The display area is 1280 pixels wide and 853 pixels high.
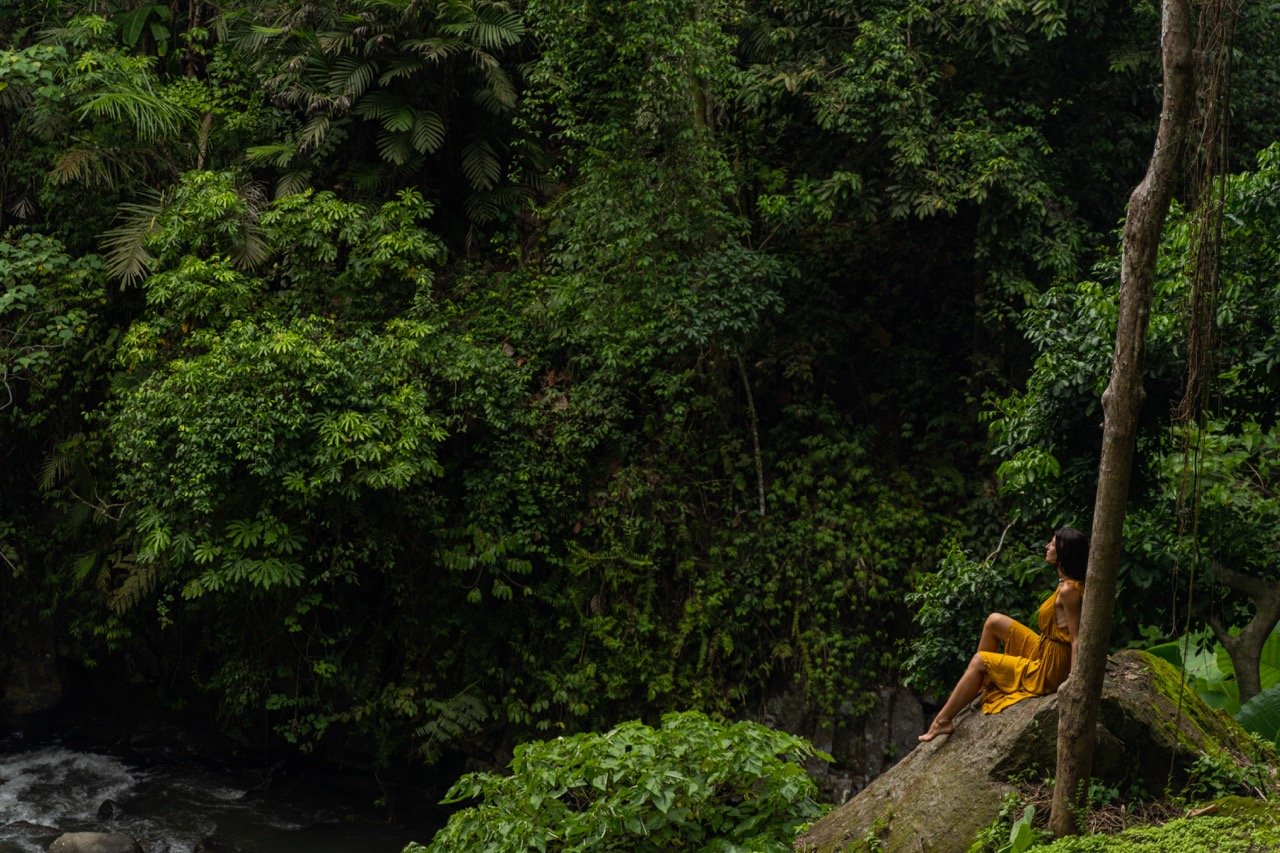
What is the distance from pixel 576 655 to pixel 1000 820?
6.10m

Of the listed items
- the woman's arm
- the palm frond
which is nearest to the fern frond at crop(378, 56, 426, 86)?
the palm frond

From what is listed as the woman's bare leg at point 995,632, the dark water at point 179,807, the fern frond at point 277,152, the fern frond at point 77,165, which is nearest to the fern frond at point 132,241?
the fern frond at point 77,165

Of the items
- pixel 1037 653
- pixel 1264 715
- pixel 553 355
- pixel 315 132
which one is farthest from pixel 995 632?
pixel 315 132

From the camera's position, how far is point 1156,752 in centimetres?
573

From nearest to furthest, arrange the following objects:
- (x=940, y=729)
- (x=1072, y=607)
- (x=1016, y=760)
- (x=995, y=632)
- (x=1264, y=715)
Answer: (x=1016, y=760) < (x=1072, y=607) < (x=940, y=729) < (x=995, y=632) < (x=1264, y=715)

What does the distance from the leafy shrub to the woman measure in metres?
1.26

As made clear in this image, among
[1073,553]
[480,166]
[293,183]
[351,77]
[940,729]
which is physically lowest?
[940,729]

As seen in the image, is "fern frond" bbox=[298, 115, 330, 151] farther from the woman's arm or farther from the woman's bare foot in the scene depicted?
the woman's arm

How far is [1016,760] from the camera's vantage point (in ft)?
18.9

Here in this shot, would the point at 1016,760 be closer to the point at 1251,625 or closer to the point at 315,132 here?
the point at 1251,625

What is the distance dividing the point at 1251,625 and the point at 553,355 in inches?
262

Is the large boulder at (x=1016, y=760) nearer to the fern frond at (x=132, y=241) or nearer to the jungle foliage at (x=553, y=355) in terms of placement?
the jungle foliage at (x=553, y=355)

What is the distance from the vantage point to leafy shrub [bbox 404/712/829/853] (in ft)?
16.6

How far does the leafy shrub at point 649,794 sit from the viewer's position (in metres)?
5.07
